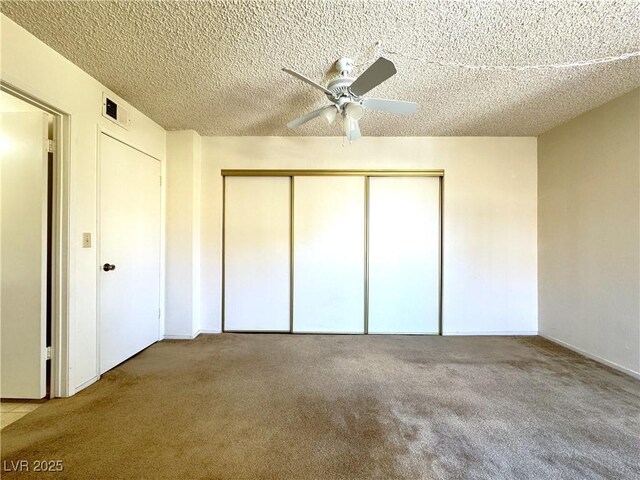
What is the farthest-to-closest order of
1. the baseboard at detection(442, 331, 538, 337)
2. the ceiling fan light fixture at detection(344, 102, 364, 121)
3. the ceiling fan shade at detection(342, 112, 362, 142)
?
the baseboard at detection(442, 331, 538, 337) → the ceiling fan shade at detection(342, 112, 362, 142) → the ceiling fan light fixture at detection(344, 102, 364, 121)

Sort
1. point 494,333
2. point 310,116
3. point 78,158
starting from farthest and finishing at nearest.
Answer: point 494,333
point 310,116
point 78,158

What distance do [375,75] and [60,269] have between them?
8.31 feet

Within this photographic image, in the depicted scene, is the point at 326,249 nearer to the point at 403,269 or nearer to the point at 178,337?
the point at 403,269

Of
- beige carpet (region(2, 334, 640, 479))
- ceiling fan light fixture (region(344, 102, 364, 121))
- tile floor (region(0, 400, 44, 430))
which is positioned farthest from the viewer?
ceiling fan light fixture (region(344, 102, 364, 121))

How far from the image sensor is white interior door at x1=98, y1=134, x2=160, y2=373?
232 cm

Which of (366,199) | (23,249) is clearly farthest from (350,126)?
(23,249)

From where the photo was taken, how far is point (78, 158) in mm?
2043

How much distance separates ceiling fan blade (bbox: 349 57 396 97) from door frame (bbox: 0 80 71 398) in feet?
7.00

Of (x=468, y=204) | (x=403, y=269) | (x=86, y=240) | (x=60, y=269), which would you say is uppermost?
(x=468, y=204)

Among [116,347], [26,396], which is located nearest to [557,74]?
[116,347]

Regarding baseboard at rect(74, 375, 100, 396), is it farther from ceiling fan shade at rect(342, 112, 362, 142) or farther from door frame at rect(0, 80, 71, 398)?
ceiling fan shade at rect(342, 112, 362, 142)

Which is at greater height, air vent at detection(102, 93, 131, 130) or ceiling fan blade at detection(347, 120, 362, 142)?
air vent at detection(102, 93, 131, 130)

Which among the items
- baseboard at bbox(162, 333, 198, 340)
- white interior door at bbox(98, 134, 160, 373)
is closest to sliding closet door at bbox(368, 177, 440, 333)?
baseboard at bbox(162, 333, 198, 340)

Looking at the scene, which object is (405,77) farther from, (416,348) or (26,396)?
(26,396)
